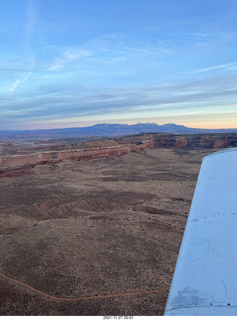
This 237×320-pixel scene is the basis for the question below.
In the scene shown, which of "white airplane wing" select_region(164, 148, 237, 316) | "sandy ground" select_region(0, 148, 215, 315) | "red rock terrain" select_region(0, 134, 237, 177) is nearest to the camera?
"white airplane wing" select_region(164, 148, 237, 316)

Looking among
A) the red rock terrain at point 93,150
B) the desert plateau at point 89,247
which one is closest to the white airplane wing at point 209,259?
the desert plateau at point 89,247

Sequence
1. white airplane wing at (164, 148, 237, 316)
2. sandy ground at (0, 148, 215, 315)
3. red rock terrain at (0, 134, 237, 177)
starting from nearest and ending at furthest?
white airplane wing at (164, 148, 237, 316)
sandy ground at (0, 148, 215, 315)
red rock terrain at (0, 134, 237, 177)

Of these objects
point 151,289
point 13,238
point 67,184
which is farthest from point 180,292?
point 67,184

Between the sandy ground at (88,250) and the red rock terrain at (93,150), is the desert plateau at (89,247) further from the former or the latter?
the red rock terrain at (93,150)

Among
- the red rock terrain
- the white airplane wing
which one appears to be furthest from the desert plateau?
the red rock terrain

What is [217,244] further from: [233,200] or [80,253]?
[80,253]

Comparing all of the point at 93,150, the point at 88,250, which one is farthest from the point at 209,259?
the point at 93,150

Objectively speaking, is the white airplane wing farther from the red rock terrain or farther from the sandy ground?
the red rock terrain

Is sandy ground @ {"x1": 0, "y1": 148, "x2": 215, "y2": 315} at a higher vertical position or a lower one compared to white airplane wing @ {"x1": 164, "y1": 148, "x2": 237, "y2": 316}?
lower
